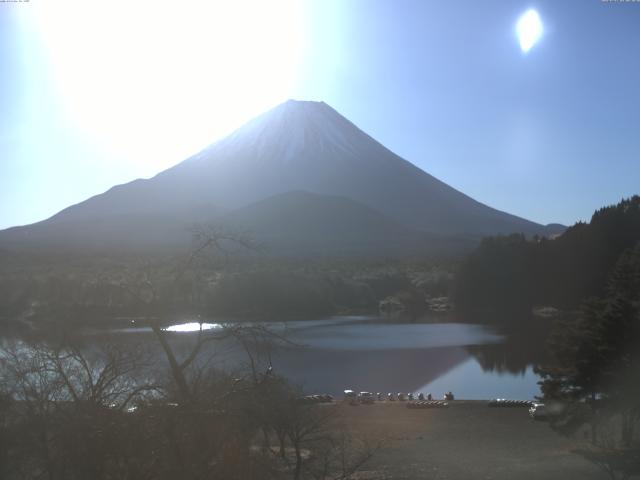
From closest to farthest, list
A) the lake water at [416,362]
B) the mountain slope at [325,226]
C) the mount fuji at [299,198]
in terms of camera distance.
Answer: the lake water at [416,362], the mount fuji at [299,198], the mountain slope at [325,226]

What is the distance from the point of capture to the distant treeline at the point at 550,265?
40.2 meters

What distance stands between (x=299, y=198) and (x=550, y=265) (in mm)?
61322

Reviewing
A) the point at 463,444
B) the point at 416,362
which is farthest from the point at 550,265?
the point at 463,444

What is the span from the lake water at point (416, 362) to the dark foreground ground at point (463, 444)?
115 inches

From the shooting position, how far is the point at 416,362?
25.9m

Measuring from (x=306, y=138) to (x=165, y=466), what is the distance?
112m

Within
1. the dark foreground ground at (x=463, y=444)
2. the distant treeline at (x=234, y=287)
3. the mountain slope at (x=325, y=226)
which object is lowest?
the dark foreground ground at (x=463, y=444)

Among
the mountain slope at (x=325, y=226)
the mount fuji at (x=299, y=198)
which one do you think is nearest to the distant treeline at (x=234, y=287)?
the mountain slope at (x=325, y=226)

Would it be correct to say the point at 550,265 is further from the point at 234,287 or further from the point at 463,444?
the point at 463,444

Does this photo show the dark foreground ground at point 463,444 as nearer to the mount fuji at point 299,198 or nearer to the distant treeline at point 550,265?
the distant treeline at point 550,265

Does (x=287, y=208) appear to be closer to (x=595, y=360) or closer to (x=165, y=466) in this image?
(x=595, y=360)

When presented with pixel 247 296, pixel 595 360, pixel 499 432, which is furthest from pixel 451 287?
pixel 595 360

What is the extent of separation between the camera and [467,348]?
28250 millimetres

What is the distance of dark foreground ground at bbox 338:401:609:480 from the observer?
10375 millimetres
